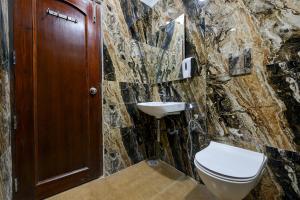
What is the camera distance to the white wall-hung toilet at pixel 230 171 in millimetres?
904

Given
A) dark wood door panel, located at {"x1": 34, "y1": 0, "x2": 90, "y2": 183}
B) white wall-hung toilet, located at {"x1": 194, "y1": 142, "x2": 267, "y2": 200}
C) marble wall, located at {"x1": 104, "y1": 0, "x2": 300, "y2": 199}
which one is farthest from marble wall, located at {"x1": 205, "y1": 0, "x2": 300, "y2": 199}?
dark wood door panel, located at {"x1": 34, "y1": 0, "x2": 90, "y2": 183}

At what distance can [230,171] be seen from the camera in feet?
3.14

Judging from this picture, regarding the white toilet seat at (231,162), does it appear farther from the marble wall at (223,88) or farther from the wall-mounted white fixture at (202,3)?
the wall-mounted white fixture at (202,3)

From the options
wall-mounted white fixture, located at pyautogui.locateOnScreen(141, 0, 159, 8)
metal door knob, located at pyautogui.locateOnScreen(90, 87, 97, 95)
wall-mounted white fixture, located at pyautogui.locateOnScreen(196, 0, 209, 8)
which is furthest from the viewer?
wall-mounted white fixture, located at pyautogui.locateOnScreen(141, 0, 159, 8)

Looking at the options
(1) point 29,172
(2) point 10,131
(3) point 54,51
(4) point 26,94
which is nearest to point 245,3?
(3) point 54,51

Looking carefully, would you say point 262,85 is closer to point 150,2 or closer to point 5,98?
point 150,2

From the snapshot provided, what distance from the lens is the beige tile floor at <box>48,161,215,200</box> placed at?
4.80 feet

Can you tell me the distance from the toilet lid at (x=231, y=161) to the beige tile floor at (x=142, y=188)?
1.66 ft

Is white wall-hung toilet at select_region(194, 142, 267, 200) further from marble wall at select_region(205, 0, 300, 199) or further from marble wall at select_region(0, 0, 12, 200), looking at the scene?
marble wall at select_region(0, 0, 12, 200)

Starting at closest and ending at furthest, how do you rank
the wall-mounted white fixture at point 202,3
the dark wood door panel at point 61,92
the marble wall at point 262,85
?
the marble wall at point 262,85 < the dark wood door panel at point 61,92 < the wall-mounted white fixture at point 202,3

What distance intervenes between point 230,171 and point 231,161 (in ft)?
0.63

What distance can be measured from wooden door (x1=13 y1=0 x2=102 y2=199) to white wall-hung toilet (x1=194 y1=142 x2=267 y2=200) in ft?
3.98

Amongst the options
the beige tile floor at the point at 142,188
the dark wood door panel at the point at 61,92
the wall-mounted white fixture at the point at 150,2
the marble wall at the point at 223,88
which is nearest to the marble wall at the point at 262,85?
the marble wall at the point at 223,88

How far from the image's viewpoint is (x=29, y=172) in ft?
4.34
